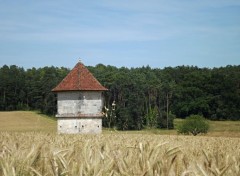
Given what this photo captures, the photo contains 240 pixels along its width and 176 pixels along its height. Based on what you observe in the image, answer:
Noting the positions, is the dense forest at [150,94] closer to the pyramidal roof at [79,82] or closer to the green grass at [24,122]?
the green grass at [24,122]

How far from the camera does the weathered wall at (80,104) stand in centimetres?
3906

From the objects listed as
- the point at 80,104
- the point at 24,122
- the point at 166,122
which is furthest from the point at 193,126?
the point at 24,122

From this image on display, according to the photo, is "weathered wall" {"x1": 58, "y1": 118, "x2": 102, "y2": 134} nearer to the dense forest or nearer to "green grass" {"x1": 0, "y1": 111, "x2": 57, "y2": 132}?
"green grass" {"x1": 0, "y1": 111, "x2": 57, "y2": 132}

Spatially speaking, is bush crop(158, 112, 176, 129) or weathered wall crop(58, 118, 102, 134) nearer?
weathered wall crop(58, 118, 102, 134)

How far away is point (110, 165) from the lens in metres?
3.03

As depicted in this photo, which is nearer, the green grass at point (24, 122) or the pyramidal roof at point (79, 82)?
the pyramidal roof at point (79, 82)

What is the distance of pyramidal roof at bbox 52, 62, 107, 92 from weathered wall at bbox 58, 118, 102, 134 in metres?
2.83

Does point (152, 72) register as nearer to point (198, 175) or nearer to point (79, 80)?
point (79, 80)

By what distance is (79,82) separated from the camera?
1566 inches

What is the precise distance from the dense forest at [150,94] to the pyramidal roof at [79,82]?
37.9 meters

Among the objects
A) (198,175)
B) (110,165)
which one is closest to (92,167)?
(110,165)

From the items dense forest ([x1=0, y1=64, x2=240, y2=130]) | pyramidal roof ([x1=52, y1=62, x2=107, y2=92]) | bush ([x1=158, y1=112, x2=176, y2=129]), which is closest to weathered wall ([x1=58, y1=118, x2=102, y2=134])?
pyramidal roof ([x1=52, y1=62, x2=107, y2=92])

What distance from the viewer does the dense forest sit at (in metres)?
83.9

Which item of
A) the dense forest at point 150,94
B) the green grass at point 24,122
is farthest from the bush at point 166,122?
the green grass at point 24,122
